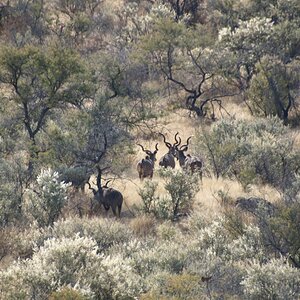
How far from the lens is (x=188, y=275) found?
13.0m

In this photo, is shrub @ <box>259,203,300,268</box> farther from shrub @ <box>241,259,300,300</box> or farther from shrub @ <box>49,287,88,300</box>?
shrub @ <box>49,287,88,300</box>

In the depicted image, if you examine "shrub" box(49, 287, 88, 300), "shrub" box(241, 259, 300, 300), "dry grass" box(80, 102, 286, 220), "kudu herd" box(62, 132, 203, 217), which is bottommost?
"shrub" box(241, 259, 300, 300)

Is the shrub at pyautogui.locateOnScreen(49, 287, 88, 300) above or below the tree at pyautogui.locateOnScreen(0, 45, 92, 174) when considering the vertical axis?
below

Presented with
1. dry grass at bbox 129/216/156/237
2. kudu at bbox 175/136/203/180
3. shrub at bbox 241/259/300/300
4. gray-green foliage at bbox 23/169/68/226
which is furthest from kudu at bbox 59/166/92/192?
shrub at bbox 241/259/300/300

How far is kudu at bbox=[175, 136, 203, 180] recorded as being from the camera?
22.2 meters

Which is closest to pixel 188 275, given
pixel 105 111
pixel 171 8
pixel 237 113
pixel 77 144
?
pixel 77 144

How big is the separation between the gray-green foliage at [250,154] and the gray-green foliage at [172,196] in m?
2.33

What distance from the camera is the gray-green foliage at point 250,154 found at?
71.2ft

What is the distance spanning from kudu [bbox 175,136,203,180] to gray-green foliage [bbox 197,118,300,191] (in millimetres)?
567

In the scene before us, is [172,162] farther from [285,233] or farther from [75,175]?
[285,233]

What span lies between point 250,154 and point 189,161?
1.81 m

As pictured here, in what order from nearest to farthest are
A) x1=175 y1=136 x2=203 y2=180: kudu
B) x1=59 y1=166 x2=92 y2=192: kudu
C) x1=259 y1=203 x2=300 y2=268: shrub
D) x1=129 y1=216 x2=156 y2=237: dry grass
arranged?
x1=259 y1=203 x2=300 y2=268: shrub → x1=129 y1=216 x2=156 y2=237: dry grass → x1=59 y1=166 x2=92 y2=192: kudu → x1=175 y1=136 x2=203 y2=180: kudu

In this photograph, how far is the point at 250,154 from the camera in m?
22.4

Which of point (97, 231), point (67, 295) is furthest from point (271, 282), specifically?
point (97, 231)
